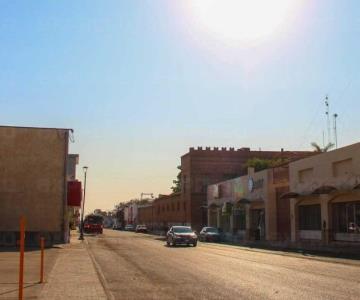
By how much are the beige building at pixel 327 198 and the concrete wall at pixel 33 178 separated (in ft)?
58.4

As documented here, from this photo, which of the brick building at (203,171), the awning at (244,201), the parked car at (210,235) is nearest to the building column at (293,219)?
the awning at (244,201)

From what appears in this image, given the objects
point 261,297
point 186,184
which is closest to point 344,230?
point 261,297

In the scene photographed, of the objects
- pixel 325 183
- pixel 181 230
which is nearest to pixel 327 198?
pixel 325 183

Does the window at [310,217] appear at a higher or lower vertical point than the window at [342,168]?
lower

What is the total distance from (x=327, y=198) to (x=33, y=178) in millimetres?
21402

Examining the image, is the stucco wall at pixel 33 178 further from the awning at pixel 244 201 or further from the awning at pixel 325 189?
the awning at pixel 244 201

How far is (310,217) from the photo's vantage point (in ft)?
155

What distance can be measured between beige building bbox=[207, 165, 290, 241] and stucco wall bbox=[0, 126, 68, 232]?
19.9 m

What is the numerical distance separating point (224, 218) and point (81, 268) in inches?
2105

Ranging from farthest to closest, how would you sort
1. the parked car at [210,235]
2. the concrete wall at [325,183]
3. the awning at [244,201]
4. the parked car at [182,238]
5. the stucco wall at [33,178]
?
the awning at [244,201] → the parked car at [210,235] → the parked car at [182,238] → the stucco wall at [33,178] → the concrete wall at [325,183]

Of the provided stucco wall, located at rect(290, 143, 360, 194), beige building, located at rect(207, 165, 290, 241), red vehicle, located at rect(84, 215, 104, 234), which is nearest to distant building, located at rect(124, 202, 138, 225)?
red vehicle, located at rect(84, 215, 104, 234)

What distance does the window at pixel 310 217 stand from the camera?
150 feet

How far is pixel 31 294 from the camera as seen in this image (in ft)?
47.9

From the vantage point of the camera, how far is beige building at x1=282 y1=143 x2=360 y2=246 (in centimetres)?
3962
